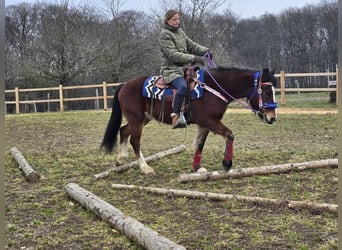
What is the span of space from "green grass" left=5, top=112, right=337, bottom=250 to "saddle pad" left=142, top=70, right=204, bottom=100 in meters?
1.17

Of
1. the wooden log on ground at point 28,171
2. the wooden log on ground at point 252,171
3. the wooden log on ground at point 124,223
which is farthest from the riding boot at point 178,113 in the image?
the wooden log on ground at point 28,171

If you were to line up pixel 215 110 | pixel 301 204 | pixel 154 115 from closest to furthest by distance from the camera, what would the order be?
pixel 301 204
pixel 215 110
pixel 154 115

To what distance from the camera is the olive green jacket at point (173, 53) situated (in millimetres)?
5625

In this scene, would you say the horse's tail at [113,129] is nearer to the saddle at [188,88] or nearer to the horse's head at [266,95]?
the saddle at [188,88]

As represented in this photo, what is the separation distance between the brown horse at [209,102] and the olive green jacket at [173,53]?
0.91 ft

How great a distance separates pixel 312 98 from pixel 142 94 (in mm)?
17168

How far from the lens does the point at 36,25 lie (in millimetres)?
28703

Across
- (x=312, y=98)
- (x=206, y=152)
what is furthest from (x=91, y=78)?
(x=206, y=152)

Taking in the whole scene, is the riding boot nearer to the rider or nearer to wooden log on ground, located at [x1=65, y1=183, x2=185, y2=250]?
the rider

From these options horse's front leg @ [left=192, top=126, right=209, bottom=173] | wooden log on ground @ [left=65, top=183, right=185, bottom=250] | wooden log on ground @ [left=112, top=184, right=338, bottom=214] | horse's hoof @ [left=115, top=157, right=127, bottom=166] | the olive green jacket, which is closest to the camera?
wooden log on ground @ [left=65, top=183, right=185, bottom=250]

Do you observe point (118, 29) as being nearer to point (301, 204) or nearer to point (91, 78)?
point (91, 78)

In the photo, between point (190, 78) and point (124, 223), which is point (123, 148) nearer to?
point (190, 78)

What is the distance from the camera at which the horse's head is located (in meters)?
5.43

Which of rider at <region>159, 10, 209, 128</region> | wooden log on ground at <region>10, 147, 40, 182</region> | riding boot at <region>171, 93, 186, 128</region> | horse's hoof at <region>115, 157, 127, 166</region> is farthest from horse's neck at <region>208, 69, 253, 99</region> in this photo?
wooden log on ground at <region>10, 147, 40, 182</region>
